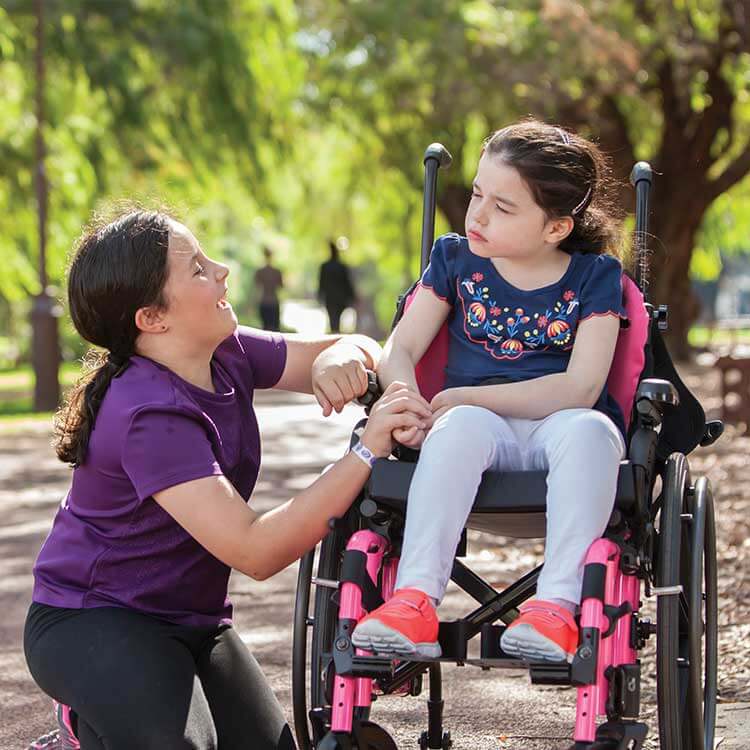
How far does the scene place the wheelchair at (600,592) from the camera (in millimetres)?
2844

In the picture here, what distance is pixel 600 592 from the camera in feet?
9.27

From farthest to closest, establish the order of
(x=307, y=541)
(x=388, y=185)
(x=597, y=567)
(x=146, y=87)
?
(x=388, y=185), (x=146, y=87), (x=307, y=541), (x=597, y=567)

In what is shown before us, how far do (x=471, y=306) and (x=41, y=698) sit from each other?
1940 millimetres

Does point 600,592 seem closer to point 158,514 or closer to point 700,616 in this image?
point 700,616

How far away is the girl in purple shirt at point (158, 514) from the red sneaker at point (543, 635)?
1.60 feet

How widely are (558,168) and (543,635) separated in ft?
3.81

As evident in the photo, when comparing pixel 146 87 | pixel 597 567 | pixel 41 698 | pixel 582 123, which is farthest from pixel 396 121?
pixel 597 567

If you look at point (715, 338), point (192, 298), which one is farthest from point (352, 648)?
point (715, 338)

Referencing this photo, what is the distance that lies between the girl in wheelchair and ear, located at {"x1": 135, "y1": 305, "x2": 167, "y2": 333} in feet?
1.83

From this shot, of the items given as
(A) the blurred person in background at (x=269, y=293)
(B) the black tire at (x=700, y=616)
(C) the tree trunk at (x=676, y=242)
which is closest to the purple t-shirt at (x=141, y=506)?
(B) the black tire at (x=700, y=616)

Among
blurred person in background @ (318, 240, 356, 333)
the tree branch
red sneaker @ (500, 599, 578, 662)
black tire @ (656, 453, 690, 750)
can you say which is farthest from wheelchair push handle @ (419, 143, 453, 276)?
blurred person in background @ (318, 240, 356, 333)

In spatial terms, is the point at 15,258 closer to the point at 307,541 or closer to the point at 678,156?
the point at 678,156

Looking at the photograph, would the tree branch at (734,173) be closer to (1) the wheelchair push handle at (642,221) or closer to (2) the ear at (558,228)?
(1) the wheelchair push handle at (642,221)

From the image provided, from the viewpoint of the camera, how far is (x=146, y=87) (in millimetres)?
15883
